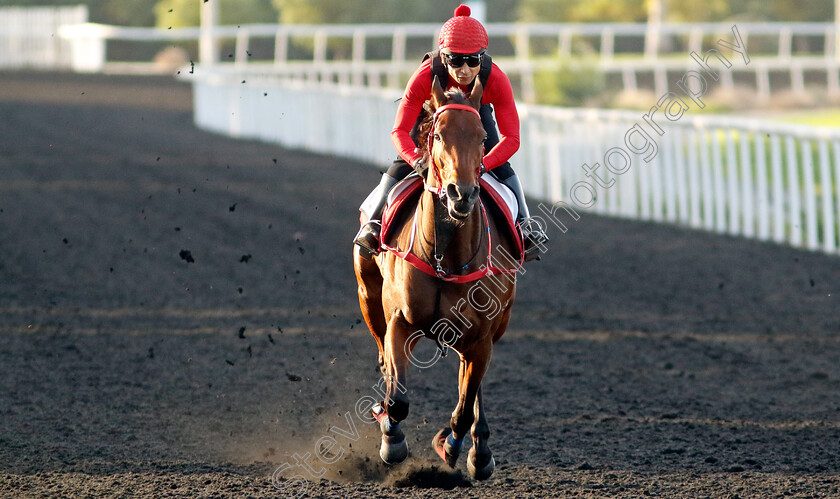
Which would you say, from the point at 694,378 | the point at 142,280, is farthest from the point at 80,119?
the point at 694,378

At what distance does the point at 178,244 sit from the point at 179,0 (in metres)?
31.7

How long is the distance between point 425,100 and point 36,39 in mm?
39355

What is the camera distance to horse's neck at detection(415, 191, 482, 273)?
4.67 metres

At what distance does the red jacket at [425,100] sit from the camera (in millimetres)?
4902

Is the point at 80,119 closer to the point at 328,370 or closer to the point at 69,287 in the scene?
the point at 69,287

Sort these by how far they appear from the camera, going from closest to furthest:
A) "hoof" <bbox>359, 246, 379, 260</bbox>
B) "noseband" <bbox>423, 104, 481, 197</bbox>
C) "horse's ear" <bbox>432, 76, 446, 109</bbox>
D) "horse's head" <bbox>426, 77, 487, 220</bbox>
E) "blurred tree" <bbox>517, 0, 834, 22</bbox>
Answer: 1. "horse's head" <bbox>426, 77, 487, 220</bbox>
2. "noseband" <bbox>423, 104, 481, 197</bbox>
3. "horse's ear" <bbox>432, 76, 446, 109</bbox>
4. "hoof" <bbox>359, 246, 379, 260</bbox>
5. "blurred tree" <bbox>517, 0, 834, 22</bbox>

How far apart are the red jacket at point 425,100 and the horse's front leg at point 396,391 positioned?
0.83m

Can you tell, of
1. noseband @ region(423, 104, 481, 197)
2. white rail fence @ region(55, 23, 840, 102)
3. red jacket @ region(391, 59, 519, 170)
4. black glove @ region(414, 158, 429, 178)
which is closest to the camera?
noseband @ region(423, 104, 481, 197)

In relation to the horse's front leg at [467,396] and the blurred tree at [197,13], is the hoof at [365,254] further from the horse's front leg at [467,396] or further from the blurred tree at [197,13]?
the blurred tree at [197,13]

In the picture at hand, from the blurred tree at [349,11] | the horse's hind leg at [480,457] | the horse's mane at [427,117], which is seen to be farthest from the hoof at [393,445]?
the blurred tree at [349,11]

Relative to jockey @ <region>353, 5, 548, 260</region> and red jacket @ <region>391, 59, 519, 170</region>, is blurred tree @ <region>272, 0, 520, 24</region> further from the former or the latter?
red jacket @ <region>391, 59, 519, 170</region>

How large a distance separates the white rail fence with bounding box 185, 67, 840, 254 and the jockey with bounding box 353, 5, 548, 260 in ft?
21.9

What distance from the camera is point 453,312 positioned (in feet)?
15.7

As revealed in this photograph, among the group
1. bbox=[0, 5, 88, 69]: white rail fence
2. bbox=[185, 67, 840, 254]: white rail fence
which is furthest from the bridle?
bbox=[0, 5, 88, 69]: white rail fence
